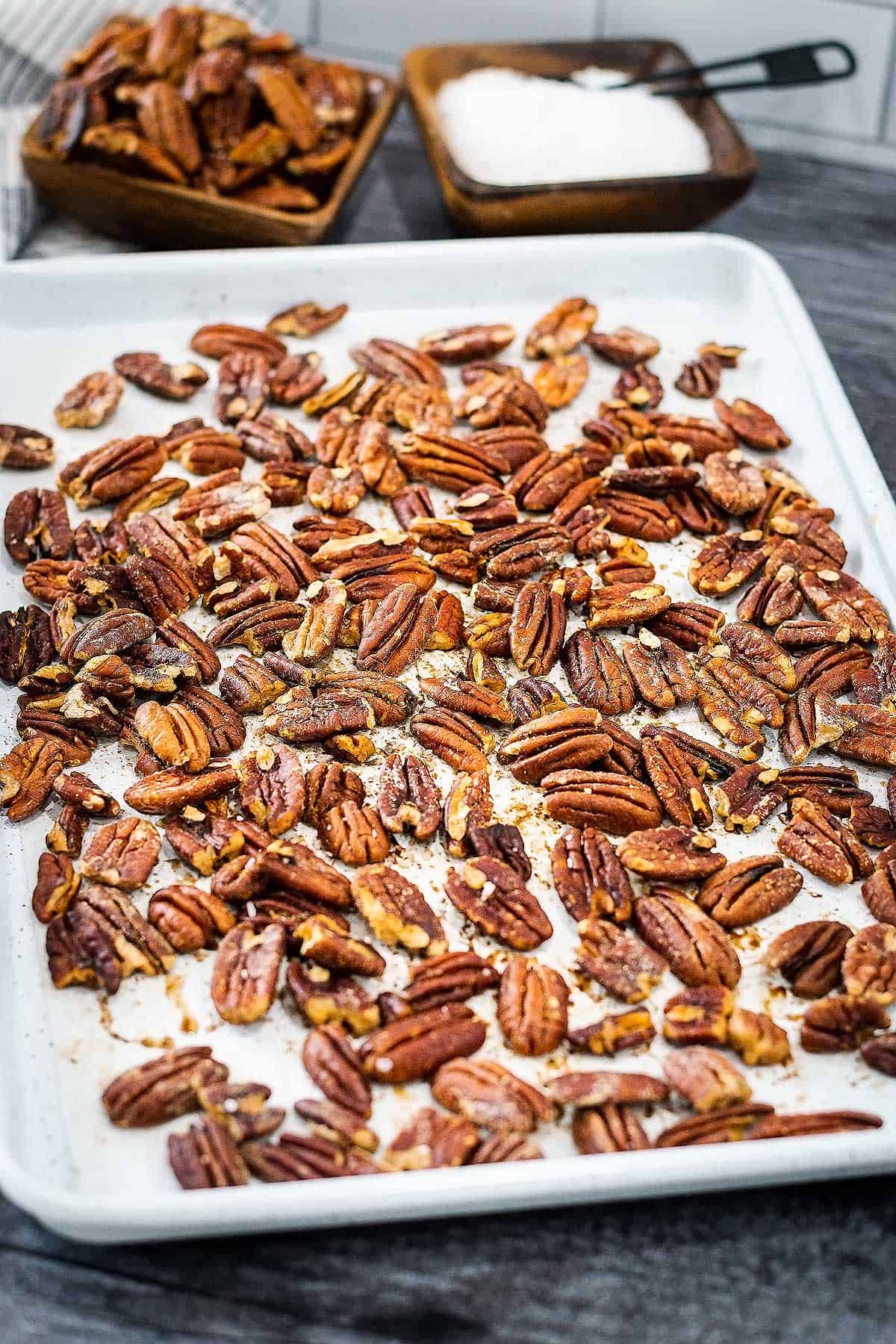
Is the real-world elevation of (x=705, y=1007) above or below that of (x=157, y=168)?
below

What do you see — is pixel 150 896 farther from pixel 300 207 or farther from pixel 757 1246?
pixel 300 207

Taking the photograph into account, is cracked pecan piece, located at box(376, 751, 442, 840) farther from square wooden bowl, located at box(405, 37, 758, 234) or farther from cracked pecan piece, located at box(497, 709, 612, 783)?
square wooden bowl, located at box(405, 37, 758, 234)

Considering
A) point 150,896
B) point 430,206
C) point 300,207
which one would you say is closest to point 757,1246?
point 150,896

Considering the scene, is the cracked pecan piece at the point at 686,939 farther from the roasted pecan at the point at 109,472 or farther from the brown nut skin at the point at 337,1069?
the roasted pecan at the point at 109,472

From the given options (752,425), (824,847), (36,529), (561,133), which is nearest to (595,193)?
(561,133)

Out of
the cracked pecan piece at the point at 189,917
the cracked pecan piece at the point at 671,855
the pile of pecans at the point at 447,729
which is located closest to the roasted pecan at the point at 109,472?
the pile of pecans at the point at 447,729

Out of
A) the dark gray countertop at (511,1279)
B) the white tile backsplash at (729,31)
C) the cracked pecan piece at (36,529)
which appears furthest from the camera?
the white tile backsplash at (729,31)

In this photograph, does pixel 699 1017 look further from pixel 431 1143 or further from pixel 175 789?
pixel 175 789
